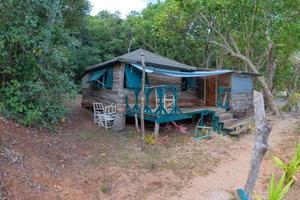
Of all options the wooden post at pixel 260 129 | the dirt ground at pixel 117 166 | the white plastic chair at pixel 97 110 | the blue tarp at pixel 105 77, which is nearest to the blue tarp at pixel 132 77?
the blue tarp at pixel 105 77

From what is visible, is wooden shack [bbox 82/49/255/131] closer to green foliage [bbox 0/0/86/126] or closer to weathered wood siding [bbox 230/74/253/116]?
weathered wood siding [bbox 230/74/253/116]

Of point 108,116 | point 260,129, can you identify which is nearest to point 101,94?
point 108,116

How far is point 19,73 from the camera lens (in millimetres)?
8781

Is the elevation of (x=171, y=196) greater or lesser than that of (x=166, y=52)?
lesser

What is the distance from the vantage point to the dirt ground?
5.73m

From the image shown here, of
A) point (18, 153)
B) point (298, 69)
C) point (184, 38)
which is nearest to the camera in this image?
point (18, 153)

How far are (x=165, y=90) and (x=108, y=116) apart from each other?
2.43 m

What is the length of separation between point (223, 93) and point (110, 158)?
7.88 m

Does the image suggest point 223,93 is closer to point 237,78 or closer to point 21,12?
point 237,78

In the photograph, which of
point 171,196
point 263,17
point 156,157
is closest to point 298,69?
point 263,17

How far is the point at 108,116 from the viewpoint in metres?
11.1

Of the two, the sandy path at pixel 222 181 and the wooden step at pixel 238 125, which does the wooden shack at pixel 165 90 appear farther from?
the sandy path at pixel 222 181

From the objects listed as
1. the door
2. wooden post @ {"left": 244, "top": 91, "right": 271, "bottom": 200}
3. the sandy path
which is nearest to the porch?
the door

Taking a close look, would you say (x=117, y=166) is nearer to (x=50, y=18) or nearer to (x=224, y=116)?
(x=50, y=18)
